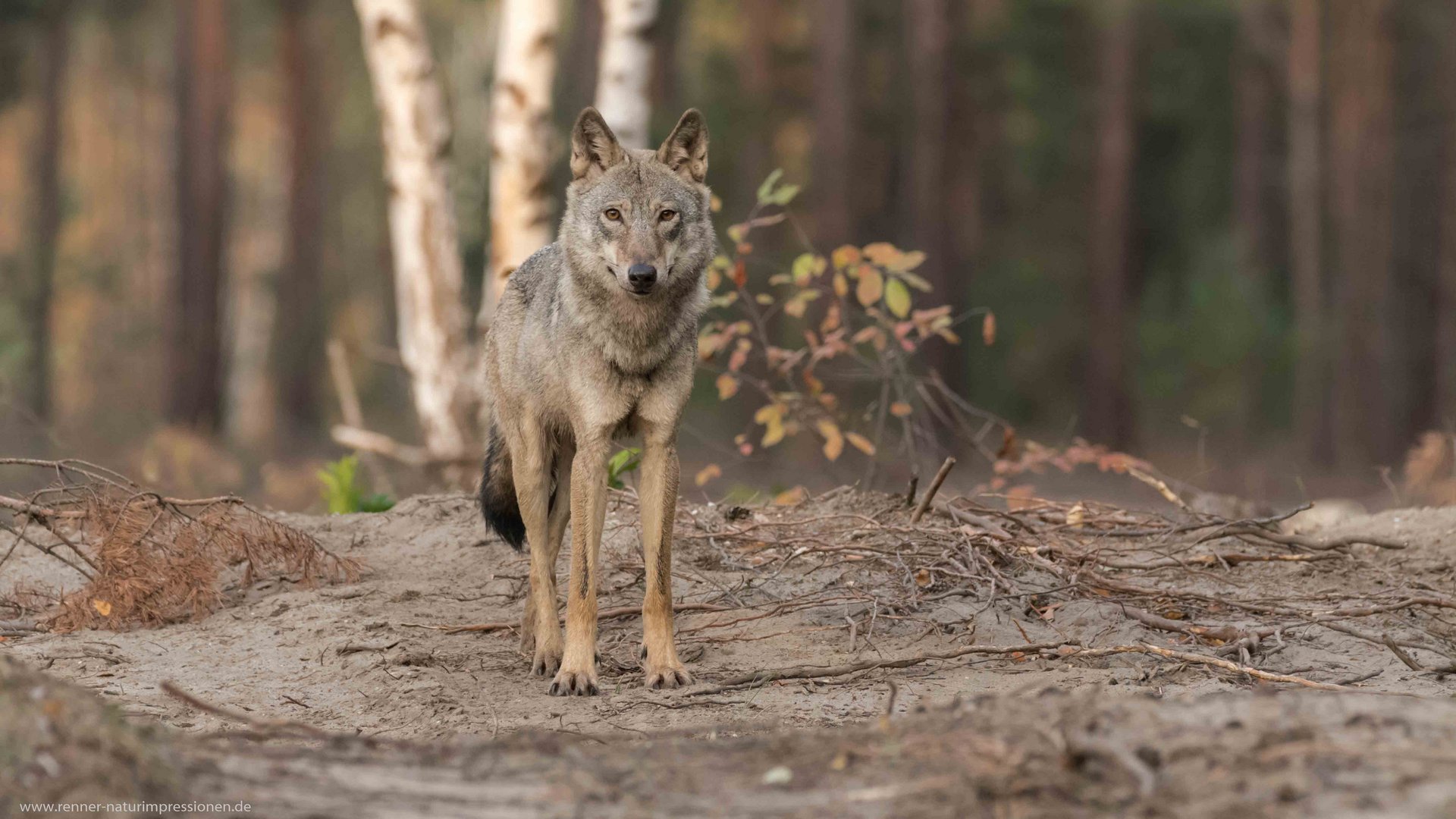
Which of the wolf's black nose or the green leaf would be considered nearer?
the wolf's black nose

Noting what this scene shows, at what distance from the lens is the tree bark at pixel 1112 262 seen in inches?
1043

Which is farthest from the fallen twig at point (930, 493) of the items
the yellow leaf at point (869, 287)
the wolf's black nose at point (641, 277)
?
the wolf's black nose at point (641, 277)

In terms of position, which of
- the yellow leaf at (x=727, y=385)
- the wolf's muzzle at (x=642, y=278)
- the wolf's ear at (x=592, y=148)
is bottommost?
the yellow leaf at (x=727, y=385)

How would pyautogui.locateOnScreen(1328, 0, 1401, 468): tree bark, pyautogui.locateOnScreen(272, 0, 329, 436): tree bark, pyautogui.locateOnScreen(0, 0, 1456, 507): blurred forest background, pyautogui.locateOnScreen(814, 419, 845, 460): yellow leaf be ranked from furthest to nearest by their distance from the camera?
pyautogui.locateOnScreen(272, 0, 329, 436): tree bark, pyautogui.locateOnScreen(1328, 0, 1401, 468): tree bark, pyautogui.locateOnScreen(0, 0, 1456, 507): blurred forest background, pyautogui.locateOnScreen(814, 419, 845, 460): yellow leaf

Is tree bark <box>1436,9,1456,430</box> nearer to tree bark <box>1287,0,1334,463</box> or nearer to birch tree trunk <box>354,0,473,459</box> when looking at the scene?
tree bark <box>1287,0,1334,463</box>

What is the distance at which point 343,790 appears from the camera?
307 centimetres

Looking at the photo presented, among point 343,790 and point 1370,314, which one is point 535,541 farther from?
point 1370,314

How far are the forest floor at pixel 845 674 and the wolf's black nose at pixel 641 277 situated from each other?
5.15 ft

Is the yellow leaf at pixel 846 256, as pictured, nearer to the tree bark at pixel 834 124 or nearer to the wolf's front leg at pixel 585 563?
the wolf's front leg at pixel 585 563

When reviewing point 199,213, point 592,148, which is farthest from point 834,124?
point 592,148

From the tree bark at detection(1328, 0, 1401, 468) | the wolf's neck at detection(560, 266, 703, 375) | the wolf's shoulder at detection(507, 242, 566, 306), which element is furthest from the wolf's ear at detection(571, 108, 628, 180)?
the tree bark at detection(1328, 0, 1401, 468)

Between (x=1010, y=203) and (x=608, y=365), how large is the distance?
1237 inches

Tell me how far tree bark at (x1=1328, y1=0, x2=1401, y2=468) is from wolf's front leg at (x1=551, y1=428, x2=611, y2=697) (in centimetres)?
2263

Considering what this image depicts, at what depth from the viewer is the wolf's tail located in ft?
21.0
